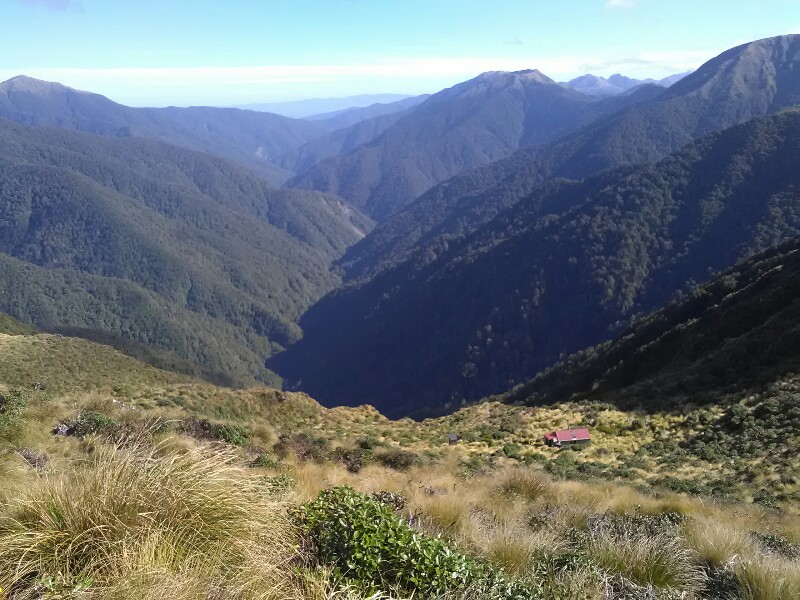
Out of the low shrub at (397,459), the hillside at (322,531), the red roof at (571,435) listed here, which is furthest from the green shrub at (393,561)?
the red roof at (571,435)

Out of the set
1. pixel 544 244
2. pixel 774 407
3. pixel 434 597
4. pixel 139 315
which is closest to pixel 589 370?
pixel 774 407

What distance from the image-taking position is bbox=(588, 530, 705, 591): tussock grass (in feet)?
15.4

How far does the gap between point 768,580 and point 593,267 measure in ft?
475

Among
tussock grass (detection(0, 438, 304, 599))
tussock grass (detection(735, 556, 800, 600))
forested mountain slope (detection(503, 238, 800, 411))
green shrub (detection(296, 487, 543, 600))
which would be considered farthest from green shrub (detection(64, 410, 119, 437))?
forested mountain slope (detection(503, 238, 800, 411))

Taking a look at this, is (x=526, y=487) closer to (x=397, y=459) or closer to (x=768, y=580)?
(x=768, y=580)

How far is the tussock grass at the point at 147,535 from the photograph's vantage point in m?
3.30

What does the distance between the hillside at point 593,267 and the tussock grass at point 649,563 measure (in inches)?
5010

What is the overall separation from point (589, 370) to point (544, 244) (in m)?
118

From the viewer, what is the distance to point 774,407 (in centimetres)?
1839

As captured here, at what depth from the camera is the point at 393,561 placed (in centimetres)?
394

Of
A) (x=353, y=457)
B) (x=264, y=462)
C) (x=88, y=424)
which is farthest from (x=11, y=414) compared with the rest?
(x=353, y=457)

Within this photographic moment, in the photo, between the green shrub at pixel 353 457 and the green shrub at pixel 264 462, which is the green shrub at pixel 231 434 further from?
the green shrub at pixel 353 457

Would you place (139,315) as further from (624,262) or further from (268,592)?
(268,592)

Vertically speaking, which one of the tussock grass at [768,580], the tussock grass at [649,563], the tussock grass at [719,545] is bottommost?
the tussock grass at [719,545]
